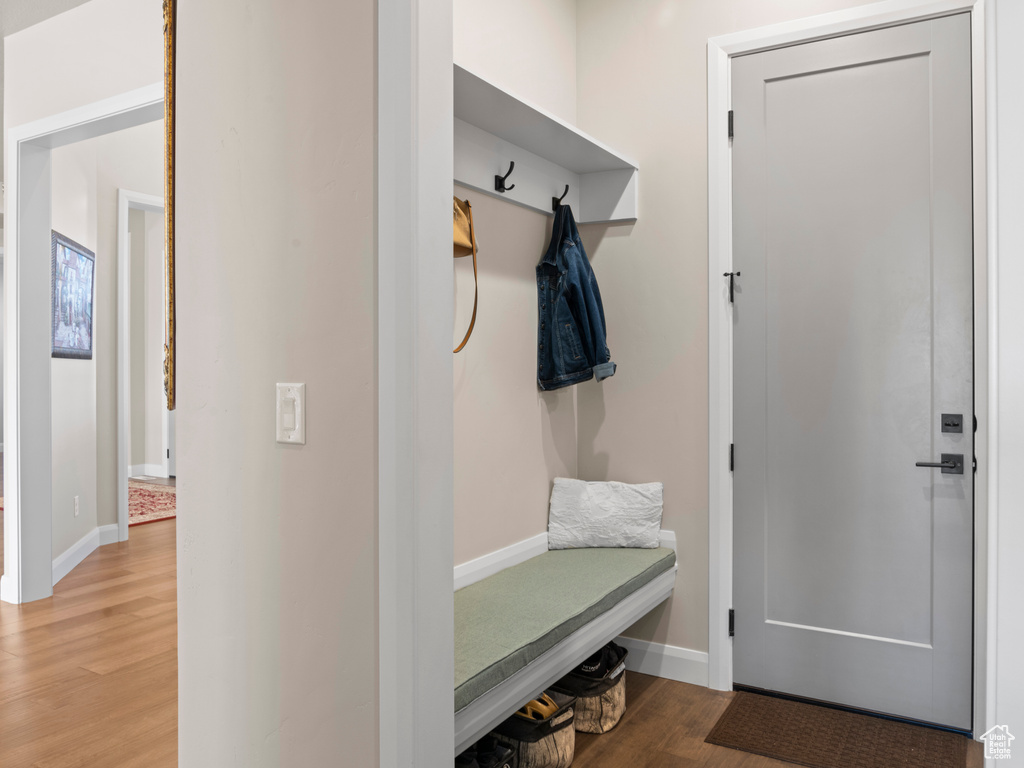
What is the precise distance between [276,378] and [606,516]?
165 cm

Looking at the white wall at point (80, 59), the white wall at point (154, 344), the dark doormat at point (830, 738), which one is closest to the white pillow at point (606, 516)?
the dark doormat at point (830, 738)

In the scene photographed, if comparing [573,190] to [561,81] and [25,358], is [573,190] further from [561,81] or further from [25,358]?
[25,358]

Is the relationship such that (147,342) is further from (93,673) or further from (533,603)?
(533,603)

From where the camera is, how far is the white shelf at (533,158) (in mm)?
2068

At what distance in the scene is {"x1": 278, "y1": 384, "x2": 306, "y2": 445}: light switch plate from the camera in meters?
1.31

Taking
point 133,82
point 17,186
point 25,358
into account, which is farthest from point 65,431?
point 133,82

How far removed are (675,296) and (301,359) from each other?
1733 mm

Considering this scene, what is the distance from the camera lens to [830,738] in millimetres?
2236

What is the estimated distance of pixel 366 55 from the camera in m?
1.23

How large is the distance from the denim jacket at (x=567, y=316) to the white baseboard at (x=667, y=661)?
1043 mm

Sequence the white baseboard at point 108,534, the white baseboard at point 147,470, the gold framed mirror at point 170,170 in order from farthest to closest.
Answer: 1. the white baseboard at point 147,470
2. the white baseboard at point 108,534
3. the gold framed mirror at point 170,170

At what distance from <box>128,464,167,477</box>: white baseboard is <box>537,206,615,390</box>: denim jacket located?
590 cm

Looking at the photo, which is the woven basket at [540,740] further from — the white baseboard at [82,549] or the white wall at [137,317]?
the white wall at [137,317]

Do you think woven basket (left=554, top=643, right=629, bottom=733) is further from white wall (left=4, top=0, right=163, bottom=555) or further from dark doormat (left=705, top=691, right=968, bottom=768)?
white wall (left=4, top=0, right=163, bottom=555)
